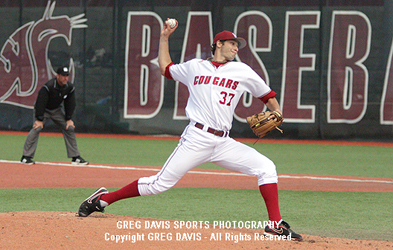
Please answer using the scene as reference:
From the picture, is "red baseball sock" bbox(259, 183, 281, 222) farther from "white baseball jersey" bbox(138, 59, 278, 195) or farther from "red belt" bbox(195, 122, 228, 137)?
"red belt" bbox(195, 122, 228, 137)

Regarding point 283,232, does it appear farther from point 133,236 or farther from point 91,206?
point 91,206

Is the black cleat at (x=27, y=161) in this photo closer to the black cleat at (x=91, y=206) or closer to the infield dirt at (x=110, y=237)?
the infield dirt at (x=110, y=237)

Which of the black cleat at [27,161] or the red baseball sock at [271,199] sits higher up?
the red baseball sock at [271,199]

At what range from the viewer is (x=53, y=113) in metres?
10.2

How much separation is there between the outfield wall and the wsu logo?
0.03 m

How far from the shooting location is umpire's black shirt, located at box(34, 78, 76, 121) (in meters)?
9.81

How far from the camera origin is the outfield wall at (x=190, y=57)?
15.7 m

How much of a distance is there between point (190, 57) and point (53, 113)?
6914 mm

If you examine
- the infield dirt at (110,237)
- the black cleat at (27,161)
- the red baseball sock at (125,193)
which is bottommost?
the black cleat at (27,161)

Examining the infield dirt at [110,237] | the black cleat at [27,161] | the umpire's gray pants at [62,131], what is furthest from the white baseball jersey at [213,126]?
A: the black cleat at [27,161]

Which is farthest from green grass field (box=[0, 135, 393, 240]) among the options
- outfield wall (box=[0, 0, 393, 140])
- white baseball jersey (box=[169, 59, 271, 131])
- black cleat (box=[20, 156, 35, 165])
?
outfield wall (box=[0, 0, 393, 140])

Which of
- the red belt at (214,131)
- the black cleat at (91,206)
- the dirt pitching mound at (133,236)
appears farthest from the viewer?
the black cleat at (91,206)

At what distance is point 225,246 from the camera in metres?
4.45

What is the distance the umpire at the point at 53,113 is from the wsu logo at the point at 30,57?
7003 mm
